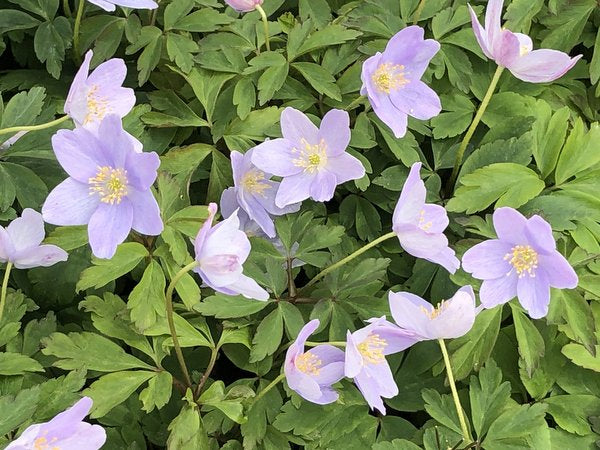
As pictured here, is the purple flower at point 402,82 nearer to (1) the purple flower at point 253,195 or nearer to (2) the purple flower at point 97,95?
(1) the purple flower at point 253,195

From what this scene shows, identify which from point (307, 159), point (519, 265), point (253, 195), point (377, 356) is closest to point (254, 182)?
point (253, 195)

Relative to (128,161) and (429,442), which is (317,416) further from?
(128,161)

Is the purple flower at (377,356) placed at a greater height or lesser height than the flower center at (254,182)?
lesser

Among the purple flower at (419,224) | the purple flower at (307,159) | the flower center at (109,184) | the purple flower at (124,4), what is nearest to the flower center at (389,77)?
the purple flower at (307,159)

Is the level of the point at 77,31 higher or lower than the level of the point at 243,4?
lower

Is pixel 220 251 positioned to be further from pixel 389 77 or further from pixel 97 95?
pixel 389 77

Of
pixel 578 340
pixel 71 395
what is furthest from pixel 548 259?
pixel 71 395
